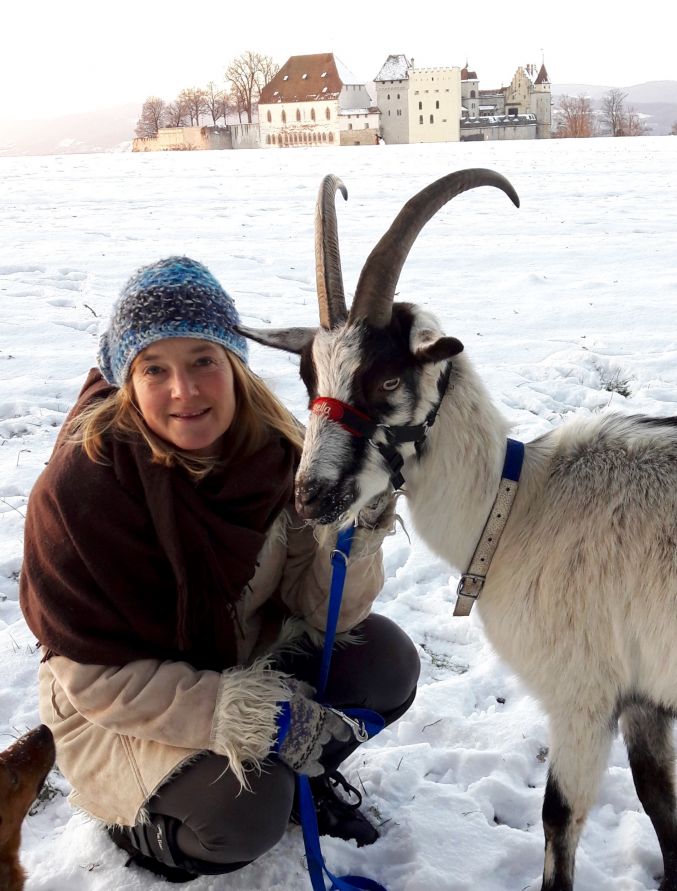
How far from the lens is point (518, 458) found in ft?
7.21

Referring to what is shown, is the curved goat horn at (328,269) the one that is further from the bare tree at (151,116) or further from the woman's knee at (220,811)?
the bare tree at (151,116)

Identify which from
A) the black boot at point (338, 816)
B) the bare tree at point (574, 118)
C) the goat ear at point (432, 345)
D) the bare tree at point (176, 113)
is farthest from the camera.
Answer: the bare tree at point (176, 113)

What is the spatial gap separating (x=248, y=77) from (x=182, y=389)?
74457 mm

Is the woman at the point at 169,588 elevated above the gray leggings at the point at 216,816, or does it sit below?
above

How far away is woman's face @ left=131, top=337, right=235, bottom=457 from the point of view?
2.06m

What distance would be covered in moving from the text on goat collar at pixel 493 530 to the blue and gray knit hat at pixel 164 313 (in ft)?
2.75

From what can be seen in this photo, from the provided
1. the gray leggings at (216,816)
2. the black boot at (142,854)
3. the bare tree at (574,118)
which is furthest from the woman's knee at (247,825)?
the bare tree at (574,118)

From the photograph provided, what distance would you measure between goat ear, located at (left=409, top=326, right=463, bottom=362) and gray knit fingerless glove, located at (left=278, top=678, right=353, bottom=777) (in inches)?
38.3

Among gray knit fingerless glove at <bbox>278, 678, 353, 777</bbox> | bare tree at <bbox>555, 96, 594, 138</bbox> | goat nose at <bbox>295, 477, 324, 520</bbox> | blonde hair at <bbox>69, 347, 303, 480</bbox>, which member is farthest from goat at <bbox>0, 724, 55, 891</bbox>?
bare tree at <bbox>555, 96, 594, 138</bbox>

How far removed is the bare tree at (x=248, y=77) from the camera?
218 ft

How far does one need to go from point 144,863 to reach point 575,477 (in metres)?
1.63

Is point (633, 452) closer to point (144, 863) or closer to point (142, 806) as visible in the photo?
point (142, 806)

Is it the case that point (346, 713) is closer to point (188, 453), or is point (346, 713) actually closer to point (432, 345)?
point (188, 453)

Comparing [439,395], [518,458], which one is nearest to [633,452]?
[518,458]
